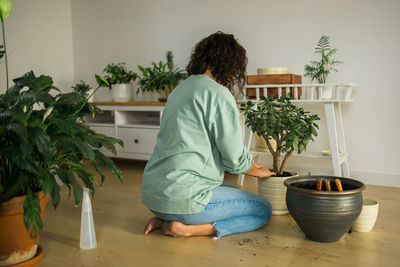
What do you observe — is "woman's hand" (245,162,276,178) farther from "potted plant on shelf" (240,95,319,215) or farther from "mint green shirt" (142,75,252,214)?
"mint green shirt" (142,75,252,214)

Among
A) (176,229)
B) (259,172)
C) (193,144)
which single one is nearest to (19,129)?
(193,144)

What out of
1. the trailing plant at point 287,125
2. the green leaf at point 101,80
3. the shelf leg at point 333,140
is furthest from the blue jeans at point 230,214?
the shelf leg at point 333,140

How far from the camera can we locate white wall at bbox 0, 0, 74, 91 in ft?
12.0

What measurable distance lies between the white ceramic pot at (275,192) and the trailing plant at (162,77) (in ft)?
4.96

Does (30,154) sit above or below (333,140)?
above

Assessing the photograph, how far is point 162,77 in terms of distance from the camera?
3316mm

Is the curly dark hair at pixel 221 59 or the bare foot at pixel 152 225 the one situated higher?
the curly dark hair at pixel 221 59

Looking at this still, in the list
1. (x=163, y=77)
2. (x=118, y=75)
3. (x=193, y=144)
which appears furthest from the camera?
(x=118, y=75)

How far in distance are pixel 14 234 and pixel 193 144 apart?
0.77 m

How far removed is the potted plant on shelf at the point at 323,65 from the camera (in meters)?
2.65

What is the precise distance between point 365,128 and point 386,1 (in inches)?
34.8

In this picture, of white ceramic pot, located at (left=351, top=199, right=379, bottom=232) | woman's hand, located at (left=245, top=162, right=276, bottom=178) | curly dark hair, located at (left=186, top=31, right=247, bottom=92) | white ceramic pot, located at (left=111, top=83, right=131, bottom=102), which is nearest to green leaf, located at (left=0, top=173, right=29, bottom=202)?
curly dark hair, located at (left=186, top=31, right=247, bottom=92)

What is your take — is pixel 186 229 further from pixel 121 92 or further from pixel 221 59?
pixel 121 92

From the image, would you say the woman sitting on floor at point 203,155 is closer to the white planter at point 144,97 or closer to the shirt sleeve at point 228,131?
the shirt sleeve at point 228,131
